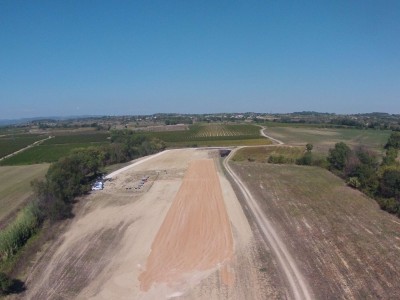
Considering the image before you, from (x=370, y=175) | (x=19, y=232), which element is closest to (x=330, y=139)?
(x=370, y=175)

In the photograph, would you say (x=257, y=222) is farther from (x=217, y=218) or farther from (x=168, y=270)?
(x=168, y=270)

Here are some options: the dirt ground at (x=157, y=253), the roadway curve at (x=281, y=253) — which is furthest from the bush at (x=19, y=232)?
the roadway curve at (x=281, y=253)

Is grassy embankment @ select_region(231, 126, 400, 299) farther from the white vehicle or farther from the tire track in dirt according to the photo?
the white vehicle

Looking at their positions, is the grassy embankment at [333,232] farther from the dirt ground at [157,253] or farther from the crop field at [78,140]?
the crop field at [78,140]

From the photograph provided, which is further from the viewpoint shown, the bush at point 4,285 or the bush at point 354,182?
the bush at point 354,182

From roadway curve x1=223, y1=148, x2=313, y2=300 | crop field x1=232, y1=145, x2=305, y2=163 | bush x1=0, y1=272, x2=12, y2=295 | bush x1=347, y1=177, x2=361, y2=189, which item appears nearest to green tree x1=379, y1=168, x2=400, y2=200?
bush x1=347, y1=177, x2=361, y2=189

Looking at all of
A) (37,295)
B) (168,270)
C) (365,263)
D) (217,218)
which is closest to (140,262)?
(168,270)
